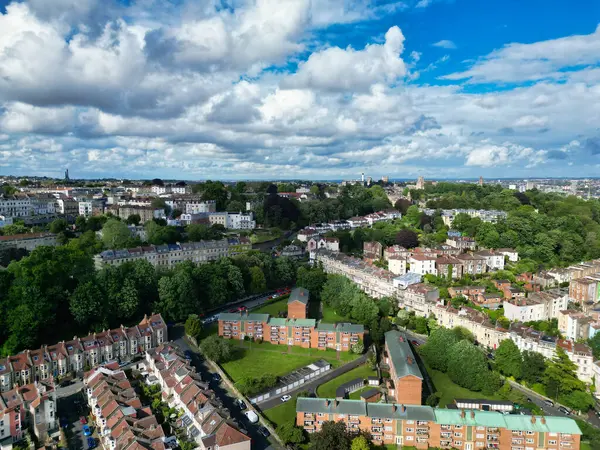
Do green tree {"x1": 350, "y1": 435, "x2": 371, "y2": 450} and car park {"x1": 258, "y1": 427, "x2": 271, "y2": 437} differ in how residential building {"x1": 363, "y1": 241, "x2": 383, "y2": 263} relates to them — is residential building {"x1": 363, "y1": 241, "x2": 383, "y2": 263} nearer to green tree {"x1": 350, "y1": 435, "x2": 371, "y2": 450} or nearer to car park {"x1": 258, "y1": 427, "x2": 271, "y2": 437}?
car park {"x1": 258, "y1": 427, "x2": 271, "y2": 437}

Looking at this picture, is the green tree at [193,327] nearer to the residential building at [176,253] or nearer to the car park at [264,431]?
the car park at [264,431]

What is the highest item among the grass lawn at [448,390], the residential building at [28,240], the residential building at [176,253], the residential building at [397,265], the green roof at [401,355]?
the residential building at [28,240]

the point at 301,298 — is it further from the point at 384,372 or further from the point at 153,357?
the point at 153,357

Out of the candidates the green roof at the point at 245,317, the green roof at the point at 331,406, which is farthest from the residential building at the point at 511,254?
the green roof at the point at 331,406

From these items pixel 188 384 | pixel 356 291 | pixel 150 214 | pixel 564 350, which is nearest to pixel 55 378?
pixel 188 384

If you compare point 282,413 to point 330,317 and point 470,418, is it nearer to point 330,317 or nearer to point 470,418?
point 470,418
